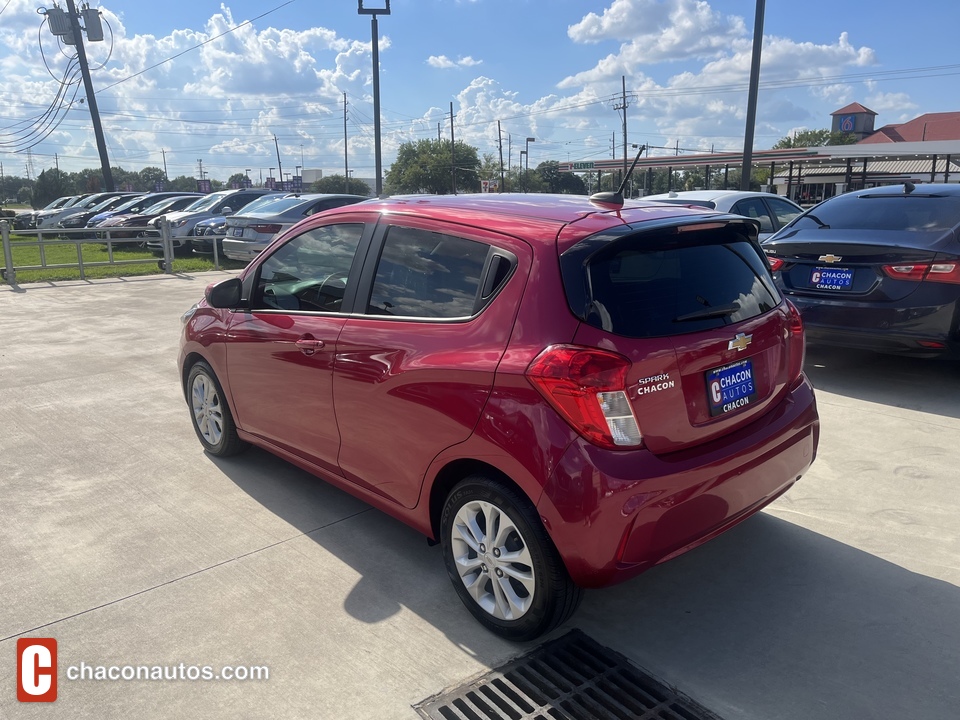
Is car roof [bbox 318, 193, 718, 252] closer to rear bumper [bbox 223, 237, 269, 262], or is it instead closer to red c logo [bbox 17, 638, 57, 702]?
red c logo [bbox 17, 638, 57, 702]

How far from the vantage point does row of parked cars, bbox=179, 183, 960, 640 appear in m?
2.70

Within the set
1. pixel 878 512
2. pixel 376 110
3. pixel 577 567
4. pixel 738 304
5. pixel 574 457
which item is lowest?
pixel 878 512

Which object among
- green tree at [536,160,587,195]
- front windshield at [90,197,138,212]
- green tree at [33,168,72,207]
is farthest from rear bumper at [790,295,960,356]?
green tree at [536,160,587,195]

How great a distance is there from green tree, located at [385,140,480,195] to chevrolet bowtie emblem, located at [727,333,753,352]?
328 feet

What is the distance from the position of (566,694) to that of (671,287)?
1.60 metres

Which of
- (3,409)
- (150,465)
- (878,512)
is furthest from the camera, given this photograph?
(3,409)

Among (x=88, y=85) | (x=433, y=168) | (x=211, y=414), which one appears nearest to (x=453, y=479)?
(x=211, y=414)

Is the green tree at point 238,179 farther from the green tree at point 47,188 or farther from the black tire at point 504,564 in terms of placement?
the black tire at point 504,564

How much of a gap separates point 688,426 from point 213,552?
7.95 feet

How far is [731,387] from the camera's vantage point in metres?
3.07

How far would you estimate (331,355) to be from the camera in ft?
Answer: 12.0

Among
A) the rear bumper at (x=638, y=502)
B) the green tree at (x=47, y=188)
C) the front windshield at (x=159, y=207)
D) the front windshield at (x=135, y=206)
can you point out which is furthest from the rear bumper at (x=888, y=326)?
the green tree at (x=47, y=188)

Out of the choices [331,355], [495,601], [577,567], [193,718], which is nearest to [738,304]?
[577,567]

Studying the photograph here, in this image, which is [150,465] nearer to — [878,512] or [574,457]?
[574,457]
